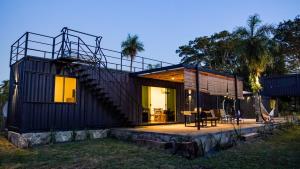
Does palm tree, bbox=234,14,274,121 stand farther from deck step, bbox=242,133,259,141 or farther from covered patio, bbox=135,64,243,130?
deck step, bbox=242,133,259,141

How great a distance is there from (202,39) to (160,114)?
19.4 metres

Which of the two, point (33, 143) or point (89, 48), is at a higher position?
point (89, 48)

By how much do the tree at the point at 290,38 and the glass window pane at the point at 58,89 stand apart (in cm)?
2622

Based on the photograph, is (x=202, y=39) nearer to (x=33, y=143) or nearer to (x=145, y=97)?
(x=145, y=97)

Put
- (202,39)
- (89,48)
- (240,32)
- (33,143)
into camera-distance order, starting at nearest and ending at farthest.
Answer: (33,143) → (89,48) → (240,32) → (202,39)

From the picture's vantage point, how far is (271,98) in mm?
24078

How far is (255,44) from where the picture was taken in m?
14.3

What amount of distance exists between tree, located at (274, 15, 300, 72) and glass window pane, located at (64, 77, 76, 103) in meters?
25.7

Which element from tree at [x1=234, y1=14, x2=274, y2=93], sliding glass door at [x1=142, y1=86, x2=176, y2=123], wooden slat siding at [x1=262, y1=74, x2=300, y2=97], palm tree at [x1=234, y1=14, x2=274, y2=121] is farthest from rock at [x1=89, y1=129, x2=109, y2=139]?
wooden slat siding at [x1=262, y1=74, x2=300, y2=97]

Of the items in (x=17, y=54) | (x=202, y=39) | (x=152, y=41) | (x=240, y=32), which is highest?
(x=152, y=41)

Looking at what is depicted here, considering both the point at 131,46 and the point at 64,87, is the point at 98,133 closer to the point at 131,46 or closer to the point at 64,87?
the point at 64,87

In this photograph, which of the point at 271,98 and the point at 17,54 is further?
the point at 271,98

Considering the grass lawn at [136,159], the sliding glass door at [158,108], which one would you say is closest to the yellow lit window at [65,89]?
the grass lawn at [136,159]

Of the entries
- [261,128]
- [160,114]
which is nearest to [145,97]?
[160,114]
